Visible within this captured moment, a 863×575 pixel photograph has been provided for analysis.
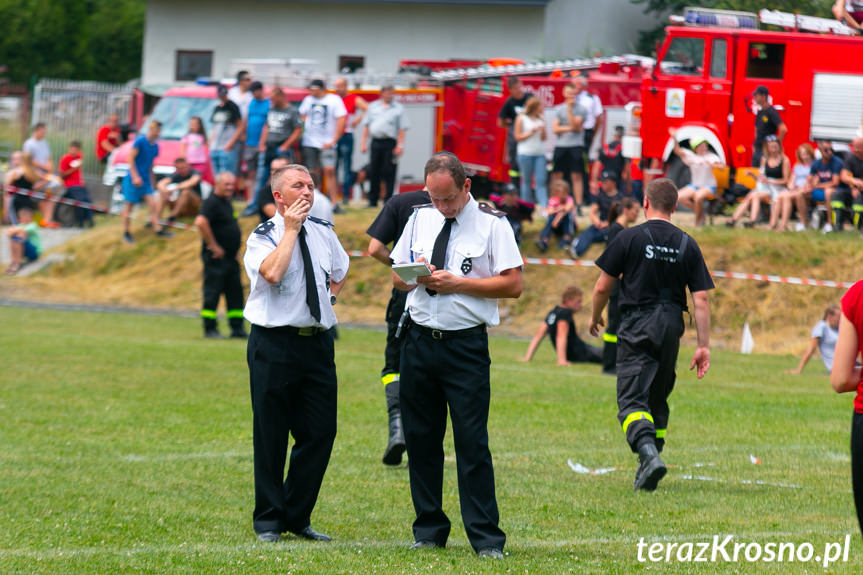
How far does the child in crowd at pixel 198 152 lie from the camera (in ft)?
85.1

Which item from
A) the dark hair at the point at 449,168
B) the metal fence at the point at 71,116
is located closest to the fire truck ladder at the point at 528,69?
the metal fence at the point at 71,116

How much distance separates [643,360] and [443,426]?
2494mm

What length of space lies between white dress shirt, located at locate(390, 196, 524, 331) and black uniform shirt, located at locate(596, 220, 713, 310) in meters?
2.10

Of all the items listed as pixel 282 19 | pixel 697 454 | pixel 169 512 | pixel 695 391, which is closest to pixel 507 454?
pixel 697 454

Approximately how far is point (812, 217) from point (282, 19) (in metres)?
23.2

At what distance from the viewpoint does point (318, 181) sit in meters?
22.8

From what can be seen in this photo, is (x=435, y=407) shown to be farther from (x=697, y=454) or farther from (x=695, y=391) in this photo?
(x=695, y=391)

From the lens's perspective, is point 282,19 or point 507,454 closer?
point 507,454

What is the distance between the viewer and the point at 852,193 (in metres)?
21.0

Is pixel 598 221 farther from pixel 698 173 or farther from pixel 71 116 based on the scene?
pixel 71 116

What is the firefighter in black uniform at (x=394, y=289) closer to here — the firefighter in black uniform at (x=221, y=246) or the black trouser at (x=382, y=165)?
the firefighter in black uniform at (x=221, y=246)

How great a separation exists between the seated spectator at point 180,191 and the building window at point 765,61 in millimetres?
10384

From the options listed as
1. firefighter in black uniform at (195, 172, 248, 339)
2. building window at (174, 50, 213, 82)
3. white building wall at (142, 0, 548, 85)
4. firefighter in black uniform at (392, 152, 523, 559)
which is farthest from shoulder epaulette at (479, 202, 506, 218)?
building window at (174, 50, 213, 82)

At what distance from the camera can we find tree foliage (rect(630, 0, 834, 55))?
28641 millimetres
